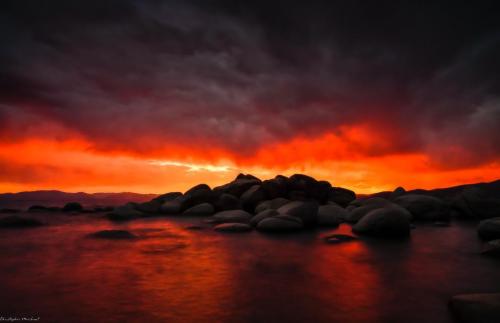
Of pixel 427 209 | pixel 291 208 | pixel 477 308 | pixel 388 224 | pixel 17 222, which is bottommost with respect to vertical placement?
pixel 477 308

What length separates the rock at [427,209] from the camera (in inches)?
716

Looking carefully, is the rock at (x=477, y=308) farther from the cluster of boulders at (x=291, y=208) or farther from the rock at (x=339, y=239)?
the cluster of boulders at (x=291, y=208)

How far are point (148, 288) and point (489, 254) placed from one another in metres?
7.86

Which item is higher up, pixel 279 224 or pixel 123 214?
pixel 123 214

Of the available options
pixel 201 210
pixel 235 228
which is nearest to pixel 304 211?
pixel 235 228

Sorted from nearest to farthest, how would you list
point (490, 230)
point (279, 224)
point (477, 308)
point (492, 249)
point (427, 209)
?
point (477, 308), point (492, 249), point (490, 230), point (279, 224), point (427, 209)

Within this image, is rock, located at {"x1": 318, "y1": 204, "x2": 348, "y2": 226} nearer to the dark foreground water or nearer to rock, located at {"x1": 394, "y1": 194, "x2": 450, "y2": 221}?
rock, located at {"x1": 394, "y1": 194, "x2": 450, "y2": 221}

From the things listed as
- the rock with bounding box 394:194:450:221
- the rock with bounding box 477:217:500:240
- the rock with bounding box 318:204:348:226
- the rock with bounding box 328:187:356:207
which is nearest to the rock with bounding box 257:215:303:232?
the rock with bounding box 318:204:348:226

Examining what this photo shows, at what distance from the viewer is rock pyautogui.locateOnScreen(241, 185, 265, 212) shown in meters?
24.3

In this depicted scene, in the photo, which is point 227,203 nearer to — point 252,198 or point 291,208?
point 252,198

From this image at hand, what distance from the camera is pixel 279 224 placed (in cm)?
1334

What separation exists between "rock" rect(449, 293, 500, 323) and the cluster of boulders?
7.78 metres

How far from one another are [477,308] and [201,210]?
70.4ft

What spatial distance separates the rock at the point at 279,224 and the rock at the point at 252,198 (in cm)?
1054
